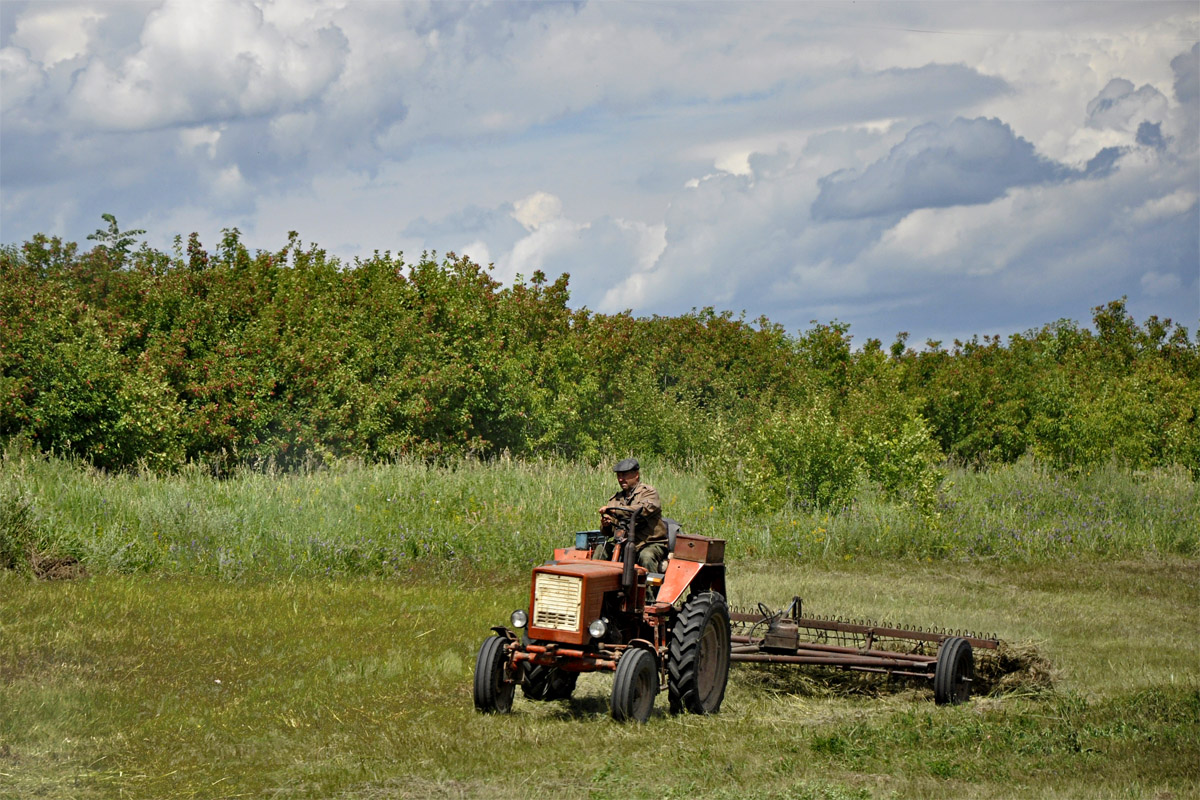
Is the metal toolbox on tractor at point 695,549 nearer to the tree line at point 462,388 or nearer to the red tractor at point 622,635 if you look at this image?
the red tractor at point 622,635

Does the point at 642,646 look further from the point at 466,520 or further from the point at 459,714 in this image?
the point at 466,520

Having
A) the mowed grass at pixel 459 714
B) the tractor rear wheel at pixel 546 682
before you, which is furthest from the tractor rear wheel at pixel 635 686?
the tractor rear wheel at pixel 546 682

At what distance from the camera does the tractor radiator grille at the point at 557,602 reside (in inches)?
337

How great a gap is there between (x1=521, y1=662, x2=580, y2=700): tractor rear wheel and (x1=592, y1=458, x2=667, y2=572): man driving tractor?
0.96 m

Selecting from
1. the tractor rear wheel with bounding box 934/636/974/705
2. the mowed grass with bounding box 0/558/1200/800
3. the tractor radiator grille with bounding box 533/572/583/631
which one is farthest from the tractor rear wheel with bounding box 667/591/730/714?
the tractor rear wheel with bounding box 934/636/974/705

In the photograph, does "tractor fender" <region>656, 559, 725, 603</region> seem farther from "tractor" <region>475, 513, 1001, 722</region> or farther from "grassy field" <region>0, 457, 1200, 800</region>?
"grassy field" <region>0, 457, 1200, 800</region>

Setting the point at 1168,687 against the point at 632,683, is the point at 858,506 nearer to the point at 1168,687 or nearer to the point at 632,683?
the point at 1168,687

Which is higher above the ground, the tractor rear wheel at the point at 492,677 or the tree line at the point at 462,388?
the tree line at the point at 462,388

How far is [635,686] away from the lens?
8.45 m

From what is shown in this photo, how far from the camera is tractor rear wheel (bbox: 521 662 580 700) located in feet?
30.2

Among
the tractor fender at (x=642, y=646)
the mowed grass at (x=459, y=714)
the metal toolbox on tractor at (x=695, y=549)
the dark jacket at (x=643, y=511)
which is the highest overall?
the dark jacket at (x=643, y=511)

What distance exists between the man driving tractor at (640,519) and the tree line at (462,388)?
967 cm

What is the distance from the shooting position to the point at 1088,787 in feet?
22.7

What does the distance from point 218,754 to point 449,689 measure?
2274mm
